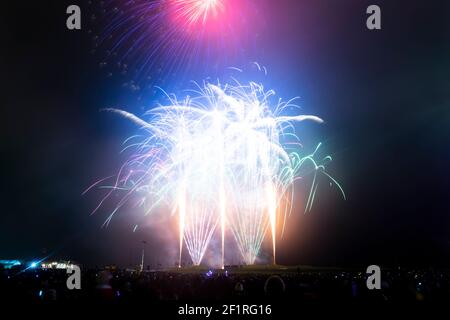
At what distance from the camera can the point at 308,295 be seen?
29.5ft

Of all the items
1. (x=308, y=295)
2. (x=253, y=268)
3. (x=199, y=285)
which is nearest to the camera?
(x=308, y=295)
